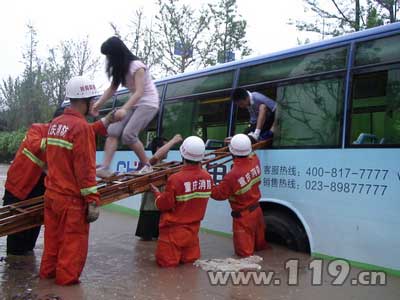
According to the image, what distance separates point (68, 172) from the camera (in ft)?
14.5

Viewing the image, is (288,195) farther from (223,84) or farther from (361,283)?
(223,84)

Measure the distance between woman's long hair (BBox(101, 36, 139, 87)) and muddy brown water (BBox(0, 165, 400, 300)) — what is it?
224 cm

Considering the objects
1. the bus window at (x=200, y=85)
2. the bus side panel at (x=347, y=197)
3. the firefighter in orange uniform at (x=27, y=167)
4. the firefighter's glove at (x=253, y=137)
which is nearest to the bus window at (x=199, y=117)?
the bus window at (x=200, y=85)

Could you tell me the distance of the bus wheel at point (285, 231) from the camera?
562cm

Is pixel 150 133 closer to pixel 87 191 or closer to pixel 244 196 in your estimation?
pixel 244 196

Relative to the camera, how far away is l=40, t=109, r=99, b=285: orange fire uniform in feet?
14.2

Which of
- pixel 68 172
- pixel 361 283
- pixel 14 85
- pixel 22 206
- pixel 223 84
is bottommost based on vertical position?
pixel 361 283

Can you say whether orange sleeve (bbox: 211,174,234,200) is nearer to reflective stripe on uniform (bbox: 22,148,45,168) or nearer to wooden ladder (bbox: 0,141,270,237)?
wooden ladder (bbox: 0,141,270,237)

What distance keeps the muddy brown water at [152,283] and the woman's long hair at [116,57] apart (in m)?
2.24

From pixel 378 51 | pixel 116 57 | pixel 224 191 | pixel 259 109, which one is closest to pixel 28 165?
pixel 116 57

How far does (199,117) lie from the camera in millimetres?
7387

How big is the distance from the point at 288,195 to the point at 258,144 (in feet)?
2.51

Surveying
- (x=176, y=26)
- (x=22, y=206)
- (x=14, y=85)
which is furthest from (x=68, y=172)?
(x=14, y=85)

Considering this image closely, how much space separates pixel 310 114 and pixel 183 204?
190 centimetres
